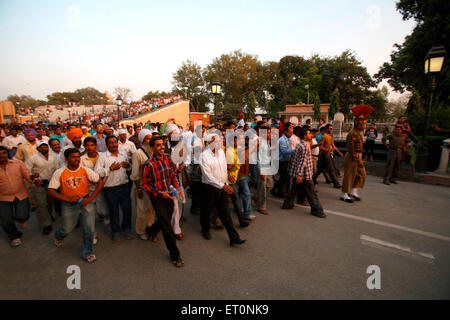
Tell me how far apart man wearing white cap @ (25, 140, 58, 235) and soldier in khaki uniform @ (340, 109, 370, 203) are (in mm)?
6496

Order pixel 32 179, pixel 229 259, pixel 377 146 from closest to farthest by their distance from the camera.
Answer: pixel 229 259, pixel 32 179, pixel 377 146

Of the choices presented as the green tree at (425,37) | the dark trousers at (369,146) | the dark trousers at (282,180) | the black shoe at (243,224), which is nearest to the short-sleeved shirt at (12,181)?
the black shoe at (243,224)

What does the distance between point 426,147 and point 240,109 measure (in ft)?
120

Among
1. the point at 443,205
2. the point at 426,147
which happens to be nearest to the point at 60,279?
the point at 443,205

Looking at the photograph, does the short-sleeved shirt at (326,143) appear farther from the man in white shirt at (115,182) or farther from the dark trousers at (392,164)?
the man in white shirt at (115,182)

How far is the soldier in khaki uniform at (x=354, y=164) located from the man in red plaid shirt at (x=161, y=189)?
14.5ft

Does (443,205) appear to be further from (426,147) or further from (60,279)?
(60,279)

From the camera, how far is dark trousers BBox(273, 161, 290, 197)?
5.84m

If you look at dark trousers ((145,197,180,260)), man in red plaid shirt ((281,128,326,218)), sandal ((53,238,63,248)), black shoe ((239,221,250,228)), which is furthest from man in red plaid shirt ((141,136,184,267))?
man in red plaid shirt ((281,128,326,218))

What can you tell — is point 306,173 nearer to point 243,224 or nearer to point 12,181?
point 243,224

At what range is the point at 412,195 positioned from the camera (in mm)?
5953

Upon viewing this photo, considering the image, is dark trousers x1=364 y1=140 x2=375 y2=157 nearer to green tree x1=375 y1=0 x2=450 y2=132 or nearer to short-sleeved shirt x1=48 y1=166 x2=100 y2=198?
green tree x1=375 y1=0 x2=450 y2=132

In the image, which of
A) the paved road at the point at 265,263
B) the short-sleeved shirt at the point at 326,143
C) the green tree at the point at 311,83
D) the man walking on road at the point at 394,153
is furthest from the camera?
the green tree at the point at 311,83

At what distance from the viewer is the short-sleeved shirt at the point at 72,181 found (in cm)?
313
